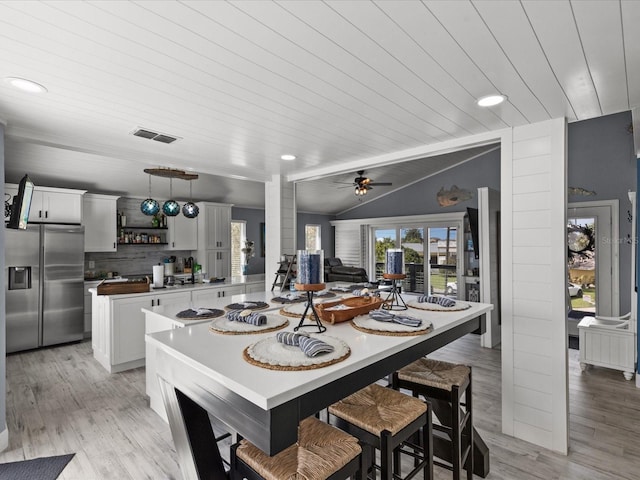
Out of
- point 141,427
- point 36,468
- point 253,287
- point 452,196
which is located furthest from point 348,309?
point 452,196

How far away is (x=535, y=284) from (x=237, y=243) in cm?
610

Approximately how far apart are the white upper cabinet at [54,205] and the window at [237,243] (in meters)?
2.96

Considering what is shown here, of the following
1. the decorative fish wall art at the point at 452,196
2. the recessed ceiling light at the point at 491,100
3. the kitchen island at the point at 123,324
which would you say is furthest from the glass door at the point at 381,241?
the recessed ceiling light at the point at 491,100

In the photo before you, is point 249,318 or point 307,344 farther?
point 249,318

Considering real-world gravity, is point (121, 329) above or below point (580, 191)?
below

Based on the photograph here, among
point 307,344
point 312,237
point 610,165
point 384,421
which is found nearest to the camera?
point 307,344

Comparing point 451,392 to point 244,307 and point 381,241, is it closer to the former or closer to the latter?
point 244,307

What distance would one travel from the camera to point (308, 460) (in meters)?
1.27

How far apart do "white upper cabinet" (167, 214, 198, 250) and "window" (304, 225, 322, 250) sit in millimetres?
3022

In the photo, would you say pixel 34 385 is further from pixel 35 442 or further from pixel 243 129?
pixel 243 129

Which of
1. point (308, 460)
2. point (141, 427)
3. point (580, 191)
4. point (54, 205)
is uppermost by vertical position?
point (580, 191)

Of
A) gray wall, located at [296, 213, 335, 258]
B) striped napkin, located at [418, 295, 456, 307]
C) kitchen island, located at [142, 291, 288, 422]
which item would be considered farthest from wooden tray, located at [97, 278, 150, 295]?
gray wall, located at [296, 213, 335, 258]

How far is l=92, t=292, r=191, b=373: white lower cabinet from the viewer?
379 centimetres

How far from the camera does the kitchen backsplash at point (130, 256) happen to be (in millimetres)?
5617
